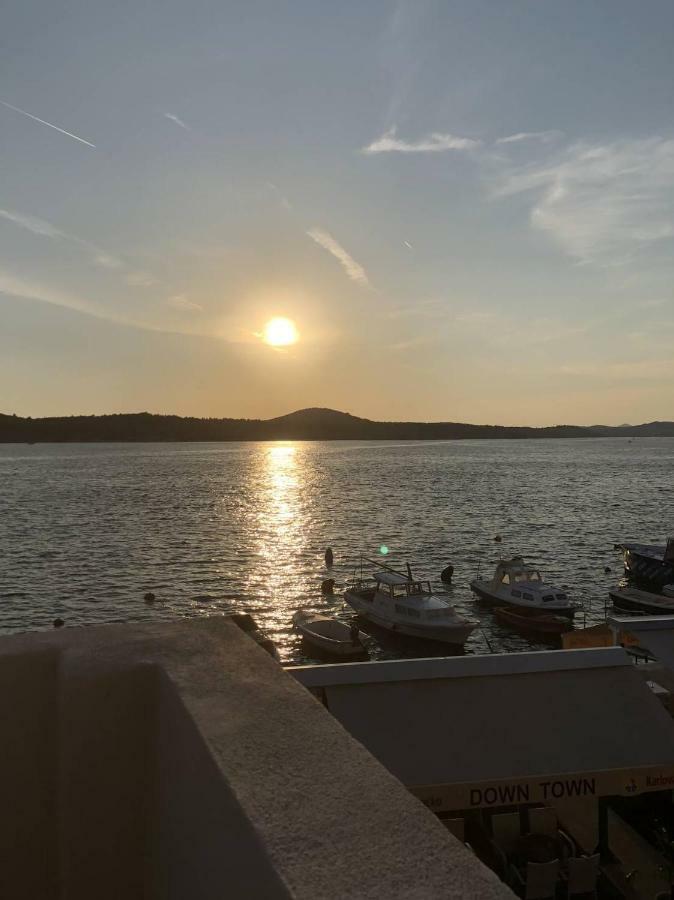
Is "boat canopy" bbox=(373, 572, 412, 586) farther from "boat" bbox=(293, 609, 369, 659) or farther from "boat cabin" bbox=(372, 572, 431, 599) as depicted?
"boat" bbox=(293, 609, 369, 659)

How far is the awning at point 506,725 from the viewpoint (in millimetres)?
9242

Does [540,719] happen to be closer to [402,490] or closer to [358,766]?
[358,766]

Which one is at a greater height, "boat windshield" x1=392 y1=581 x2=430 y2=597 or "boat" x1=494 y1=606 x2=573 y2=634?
"boat windshield" x1=392 y1=581 x2=430 y2=597

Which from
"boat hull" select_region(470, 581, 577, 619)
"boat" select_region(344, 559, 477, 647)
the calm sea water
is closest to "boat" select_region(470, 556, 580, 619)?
"boat hull" select_region(470, 581, 577, 619)

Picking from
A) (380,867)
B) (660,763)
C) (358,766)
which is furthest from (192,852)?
(660,763)

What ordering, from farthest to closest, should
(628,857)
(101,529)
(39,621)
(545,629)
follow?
(101,529)
(39,621)
(545,629)
(628,857)

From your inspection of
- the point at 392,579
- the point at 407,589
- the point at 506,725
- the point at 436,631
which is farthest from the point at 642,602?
the point at 506,725

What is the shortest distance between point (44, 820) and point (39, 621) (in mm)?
36628

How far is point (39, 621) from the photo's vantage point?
37.8 m

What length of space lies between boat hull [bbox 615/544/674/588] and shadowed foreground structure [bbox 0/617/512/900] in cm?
4356

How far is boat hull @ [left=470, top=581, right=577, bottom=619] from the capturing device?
3541cm

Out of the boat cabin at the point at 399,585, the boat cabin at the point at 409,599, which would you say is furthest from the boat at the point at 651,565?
the boat cabin at the point at 399,585

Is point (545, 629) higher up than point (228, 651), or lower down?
lower down

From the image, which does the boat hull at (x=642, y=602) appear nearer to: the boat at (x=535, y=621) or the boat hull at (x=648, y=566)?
the boat at (x=535, y=621)
